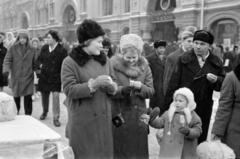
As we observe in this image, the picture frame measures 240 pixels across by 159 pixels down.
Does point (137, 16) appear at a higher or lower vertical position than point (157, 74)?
higher

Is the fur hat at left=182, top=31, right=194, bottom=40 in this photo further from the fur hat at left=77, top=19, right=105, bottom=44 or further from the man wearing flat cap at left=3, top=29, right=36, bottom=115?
the man wearing flat cap at left=3, top=29, right=36, bottom=115

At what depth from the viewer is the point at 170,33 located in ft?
71.1

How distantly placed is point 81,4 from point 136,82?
87.9 ft

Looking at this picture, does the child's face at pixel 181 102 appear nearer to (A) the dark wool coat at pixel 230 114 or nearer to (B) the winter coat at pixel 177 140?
(B) the winter coat at pixel 177 140

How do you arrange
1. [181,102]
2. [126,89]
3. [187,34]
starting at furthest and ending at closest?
[187,34]
[181,102]
[126,89]

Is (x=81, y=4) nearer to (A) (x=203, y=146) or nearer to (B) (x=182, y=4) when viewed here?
(B) (x=182, y=4)

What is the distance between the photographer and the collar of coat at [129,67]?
3.19 m

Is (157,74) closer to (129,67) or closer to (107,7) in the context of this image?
(129,67)

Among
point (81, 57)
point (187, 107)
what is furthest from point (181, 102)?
point (81, 57)

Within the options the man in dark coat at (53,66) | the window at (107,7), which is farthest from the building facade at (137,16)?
the man in dark coat at (53,66)

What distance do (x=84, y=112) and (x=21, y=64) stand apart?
372 cm

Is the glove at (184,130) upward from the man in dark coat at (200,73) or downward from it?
downward

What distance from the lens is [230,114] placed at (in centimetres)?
287

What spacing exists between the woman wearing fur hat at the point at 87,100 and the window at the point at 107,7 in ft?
78.8
